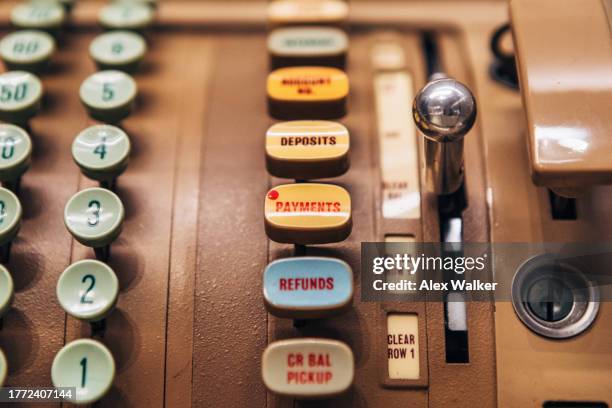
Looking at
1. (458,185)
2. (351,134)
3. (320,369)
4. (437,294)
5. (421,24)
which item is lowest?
(320,369)

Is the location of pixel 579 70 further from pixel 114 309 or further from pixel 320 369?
pixel 114 309

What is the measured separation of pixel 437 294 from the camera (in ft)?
2.97

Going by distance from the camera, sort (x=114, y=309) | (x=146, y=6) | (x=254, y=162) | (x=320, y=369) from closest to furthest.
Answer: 1. (x=320, y=369)
2. (x=114, y=309)
3. (x=254, y=162)
4. (x=146, y=6)

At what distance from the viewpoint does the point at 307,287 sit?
83 centimetres

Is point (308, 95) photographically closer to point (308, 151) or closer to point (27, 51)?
point (308, 151)

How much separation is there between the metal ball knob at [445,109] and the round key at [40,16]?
0.63 meters

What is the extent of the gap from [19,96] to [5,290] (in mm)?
301

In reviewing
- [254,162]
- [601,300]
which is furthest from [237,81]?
[601,300]

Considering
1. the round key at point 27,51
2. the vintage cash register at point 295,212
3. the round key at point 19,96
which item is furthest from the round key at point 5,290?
the round key at point 27,51

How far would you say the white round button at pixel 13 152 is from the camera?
92cm

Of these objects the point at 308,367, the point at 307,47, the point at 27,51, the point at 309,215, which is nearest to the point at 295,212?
the point at 309,215

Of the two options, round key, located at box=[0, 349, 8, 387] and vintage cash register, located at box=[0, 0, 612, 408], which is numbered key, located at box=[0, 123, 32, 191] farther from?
round key, located at box=[0, 349, 8, 387]

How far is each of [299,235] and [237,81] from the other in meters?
0.36

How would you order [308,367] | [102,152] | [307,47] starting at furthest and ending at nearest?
1. [307,47]
2. [102,152]
3. [308,367]
